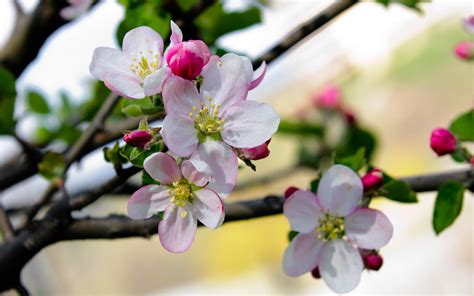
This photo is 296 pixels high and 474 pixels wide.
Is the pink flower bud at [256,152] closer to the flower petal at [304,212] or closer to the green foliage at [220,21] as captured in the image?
the flower petal at [304,212]

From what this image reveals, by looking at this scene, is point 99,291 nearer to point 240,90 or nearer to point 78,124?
point 78,124

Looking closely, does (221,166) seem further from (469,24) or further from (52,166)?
(469,24)

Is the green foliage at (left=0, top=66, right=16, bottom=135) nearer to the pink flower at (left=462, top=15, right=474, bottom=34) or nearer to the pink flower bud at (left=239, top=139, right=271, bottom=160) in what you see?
the pink flower bud at (left=239, top=139, right=271, bottom=160)

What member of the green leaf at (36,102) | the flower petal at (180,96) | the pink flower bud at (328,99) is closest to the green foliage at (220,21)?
the flower petal at (180,96)

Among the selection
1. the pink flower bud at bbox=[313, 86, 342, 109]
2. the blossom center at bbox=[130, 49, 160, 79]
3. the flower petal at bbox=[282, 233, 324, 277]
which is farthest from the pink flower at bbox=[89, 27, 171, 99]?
the pink flower bud at bbox=[313, 86, 342, 109]

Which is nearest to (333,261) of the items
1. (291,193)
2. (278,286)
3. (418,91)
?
(291,193)

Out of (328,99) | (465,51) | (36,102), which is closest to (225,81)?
(465,51)

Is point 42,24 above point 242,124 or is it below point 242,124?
below
